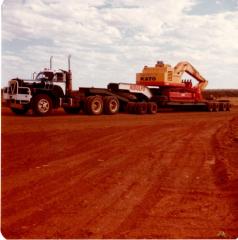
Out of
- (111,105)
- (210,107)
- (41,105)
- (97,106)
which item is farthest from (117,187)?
(210,107)

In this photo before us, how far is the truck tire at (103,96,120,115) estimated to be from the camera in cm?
2692

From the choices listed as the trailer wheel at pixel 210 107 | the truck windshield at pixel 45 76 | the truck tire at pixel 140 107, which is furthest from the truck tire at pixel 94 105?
the trailer wheel at pixel 210 107

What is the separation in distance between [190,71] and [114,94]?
10164mm

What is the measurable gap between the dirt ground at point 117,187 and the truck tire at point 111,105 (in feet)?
36.2

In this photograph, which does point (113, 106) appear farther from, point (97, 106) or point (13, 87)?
point (13, 87)

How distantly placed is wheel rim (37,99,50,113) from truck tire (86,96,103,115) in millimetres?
2675

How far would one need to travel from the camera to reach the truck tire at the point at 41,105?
78.0 feet

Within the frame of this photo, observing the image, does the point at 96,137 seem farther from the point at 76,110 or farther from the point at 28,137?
the point at 76,110

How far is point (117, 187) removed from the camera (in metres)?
9.05

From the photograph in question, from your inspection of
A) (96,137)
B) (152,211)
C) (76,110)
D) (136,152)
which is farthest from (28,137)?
(76,110)

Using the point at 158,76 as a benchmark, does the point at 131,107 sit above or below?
below

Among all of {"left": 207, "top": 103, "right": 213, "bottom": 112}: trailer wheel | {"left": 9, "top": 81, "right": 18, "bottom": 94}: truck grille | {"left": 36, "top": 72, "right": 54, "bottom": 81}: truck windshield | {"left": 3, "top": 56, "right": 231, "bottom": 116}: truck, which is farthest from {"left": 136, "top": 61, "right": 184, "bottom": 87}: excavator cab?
{"left": 9, "top": 81, "right": 18, "bottom": 94}: truck grille

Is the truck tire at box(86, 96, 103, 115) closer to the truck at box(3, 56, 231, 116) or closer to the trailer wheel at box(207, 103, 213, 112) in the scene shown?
the truck at box(3, 56, 231, 116)

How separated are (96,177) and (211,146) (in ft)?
19.1
